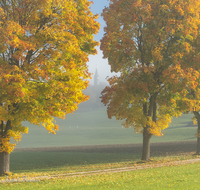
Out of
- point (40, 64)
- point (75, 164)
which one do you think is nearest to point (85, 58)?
point (40, 64)

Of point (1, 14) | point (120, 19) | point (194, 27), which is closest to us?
point (1, 14)

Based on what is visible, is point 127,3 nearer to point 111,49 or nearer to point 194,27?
point 111,49

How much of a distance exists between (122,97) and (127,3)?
8.64m

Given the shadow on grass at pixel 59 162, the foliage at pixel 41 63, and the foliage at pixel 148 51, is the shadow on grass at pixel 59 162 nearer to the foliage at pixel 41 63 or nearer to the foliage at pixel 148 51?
the foliage at pixel 148 51

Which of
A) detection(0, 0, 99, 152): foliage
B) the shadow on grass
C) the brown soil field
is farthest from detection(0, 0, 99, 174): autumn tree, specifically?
the brown soil field

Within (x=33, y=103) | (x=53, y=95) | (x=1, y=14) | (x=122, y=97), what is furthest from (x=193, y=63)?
(x=1, y=14)

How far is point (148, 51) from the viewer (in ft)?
66.3

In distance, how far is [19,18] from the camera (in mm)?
14602

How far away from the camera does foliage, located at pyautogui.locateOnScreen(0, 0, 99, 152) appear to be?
13.9 metres

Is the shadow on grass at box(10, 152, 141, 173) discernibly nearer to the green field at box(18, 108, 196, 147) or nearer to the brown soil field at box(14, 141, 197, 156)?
the brown soil field at box(14, 141, 197, 156)

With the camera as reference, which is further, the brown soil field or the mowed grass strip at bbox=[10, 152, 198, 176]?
the brown soil field

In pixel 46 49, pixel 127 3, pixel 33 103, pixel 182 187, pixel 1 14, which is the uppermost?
pixel 127 3

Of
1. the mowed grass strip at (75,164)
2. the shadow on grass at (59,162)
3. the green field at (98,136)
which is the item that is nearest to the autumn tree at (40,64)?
the mowed grass strip at (75,164)

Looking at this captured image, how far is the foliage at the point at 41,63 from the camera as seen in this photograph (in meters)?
13.9
